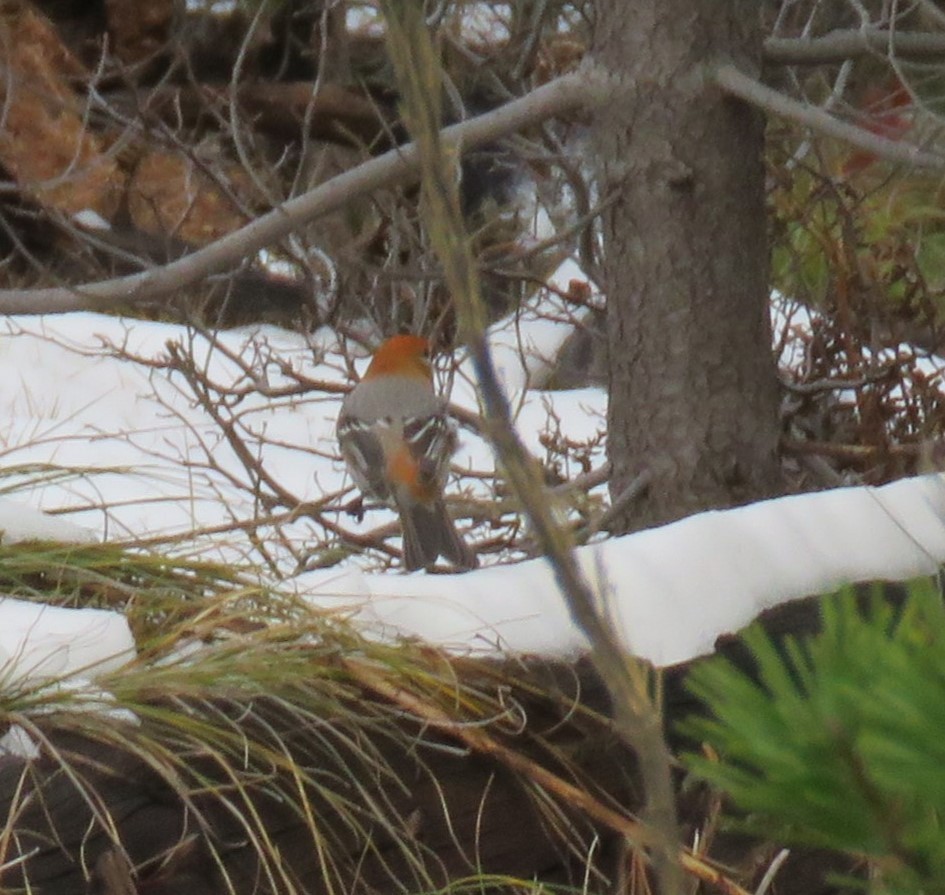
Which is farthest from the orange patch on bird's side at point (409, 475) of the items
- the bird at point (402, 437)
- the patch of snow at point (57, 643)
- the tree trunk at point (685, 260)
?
the patch of snow at point (57, 643)

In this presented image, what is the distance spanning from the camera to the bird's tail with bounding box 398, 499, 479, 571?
4359mm

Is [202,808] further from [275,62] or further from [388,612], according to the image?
[275,62]

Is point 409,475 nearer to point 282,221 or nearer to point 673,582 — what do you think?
point 282,221

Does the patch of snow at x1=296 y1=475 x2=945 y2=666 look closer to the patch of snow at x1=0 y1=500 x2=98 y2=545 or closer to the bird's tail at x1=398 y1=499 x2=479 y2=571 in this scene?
the patch of snow at x1=0 y1=500 x2=98 y2=545

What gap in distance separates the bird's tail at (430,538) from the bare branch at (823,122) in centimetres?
147

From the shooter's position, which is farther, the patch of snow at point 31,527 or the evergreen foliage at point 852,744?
the patch of snow at point 31,527

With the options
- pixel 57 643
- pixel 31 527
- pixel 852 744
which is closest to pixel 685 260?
pixel 31 527

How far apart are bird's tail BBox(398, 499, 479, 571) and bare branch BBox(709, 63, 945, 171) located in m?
1.47

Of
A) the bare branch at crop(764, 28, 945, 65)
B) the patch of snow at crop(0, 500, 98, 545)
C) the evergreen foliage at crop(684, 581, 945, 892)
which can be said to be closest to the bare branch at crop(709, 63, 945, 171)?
the bare branch at crop(764, 28, 945, 65)

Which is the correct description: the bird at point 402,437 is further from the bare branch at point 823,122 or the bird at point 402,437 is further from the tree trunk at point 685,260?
the bare branch at point 823,122

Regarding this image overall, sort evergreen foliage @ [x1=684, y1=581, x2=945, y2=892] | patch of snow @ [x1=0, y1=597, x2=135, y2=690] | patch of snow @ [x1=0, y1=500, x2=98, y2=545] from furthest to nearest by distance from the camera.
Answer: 1. patch of snow @ [x1=0, y1=500, x2=98, y2=545]
2. patch of snow @ [x1=0, y1=597, x2=135, y2=690]
3. evergreen foliage @ [x1=684, y1=581, x2=945, y2=892]

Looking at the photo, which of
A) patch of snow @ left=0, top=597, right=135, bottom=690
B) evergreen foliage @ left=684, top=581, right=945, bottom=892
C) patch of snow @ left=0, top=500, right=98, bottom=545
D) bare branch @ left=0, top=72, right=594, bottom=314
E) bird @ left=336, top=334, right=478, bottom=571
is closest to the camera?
evergreen foliage @ left=684, top=581, right=945, bottom=892

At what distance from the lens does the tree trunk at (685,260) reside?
368cm

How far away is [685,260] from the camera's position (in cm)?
375
